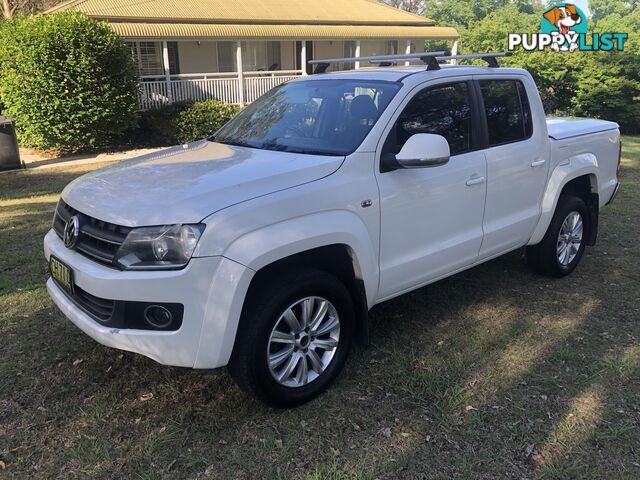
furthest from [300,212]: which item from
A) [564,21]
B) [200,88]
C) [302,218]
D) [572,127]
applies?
[564,21]

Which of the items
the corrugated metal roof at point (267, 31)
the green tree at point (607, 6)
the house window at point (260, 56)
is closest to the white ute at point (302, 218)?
the corrugated metal roof at point (267, 31)

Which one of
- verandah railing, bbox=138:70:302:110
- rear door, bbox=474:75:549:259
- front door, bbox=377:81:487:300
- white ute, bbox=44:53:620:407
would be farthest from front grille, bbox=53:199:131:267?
verandah railing, bbox=138:70:302:110

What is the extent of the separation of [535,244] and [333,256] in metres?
2.41

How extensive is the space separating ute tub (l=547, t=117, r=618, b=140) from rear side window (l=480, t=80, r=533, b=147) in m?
0.46

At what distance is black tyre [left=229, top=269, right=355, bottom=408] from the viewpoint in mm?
2939

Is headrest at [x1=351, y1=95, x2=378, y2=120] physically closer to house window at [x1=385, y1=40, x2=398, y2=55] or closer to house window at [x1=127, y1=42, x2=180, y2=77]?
house window at [x1=127, y1=42, x2=180, y2=77]

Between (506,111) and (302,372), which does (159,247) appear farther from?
(506,111)

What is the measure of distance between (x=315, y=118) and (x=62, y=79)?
1006 cm

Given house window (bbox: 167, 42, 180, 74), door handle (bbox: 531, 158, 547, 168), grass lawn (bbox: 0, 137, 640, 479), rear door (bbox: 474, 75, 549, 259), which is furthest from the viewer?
house window (bbox: 167, 42, 180, 74)

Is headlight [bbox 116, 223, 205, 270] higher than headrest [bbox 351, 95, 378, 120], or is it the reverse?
headrest [bbox 351, 95, 378, 120]

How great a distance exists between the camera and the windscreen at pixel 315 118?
357cm

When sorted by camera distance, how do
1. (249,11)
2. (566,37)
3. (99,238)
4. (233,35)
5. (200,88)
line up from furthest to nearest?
1. (566,37)
2. (249,11)
3. (233,35)
4. (200,88)
5. (99,238)

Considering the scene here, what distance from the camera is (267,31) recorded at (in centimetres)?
1897

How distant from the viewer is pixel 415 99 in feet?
12.2
